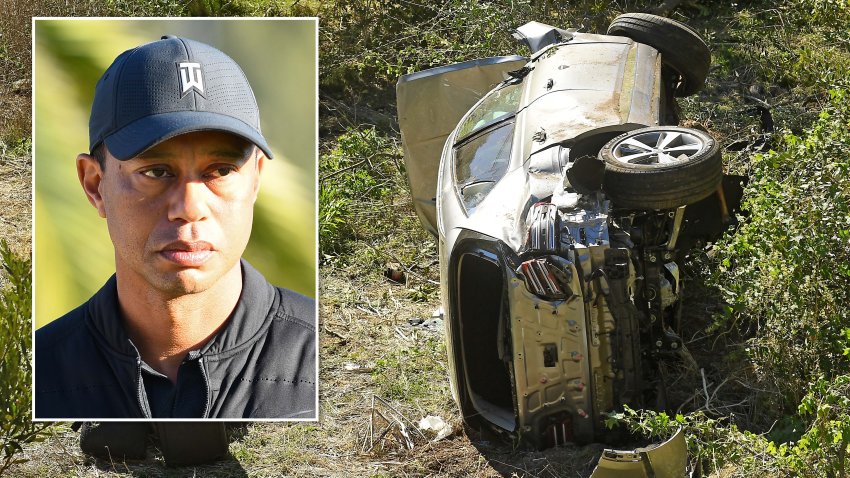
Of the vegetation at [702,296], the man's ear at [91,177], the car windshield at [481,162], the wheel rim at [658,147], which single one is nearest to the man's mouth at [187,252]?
the man's ear at [91,177]

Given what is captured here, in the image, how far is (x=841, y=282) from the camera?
5.52 meters

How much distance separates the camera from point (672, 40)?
23.7 ft

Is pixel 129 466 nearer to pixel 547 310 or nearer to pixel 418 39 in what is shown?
pixel 547 310

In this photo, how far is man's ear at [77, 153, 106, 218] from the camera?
4.13 meters

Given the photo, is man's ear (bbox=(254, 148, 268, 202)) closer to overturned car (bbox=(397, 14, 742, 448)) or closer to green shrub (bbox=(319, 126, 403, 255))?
overturned car (bbox=(397, 14, 742, 448))

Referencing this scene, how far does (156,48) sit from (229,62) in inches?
10.2

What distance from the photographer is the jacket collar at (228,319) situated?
427 centimetres

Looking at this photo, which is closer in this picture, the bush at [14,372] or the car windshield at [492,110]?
the bush at [14,372]

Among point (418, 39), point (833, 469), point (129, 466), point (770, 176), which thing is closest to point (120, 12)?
point (418, 39)

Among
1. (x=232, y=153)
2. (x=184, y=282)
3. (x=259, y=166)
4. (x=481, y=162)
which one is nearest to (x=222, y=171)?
(x=232, y=153)

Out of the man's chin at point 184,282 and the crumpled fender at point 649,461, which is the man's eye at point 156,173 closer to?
the man's chin at point 184,282

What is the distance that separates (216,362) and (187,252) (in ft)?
1.50

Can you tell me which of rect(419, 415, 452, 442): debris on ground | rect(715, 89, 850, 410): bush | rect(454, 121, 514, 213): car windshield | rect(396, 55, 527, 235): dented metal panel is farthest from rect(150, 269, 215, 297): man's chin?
rect(396, 55, 527, 235): dented metal panel

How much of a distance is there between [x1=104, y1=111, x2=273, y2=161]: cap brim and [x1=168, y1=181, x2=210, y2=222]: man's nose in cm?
20
